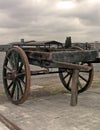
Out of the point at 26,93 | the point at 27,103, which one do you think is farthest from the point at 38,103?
the point at 26,93

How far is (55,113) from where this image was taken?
6730mm

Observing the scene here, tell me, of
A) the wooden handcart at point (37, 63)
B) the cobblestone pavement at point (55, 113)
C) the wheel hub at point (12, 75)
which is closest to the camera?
the cobblestone pavement at point (55, 113)

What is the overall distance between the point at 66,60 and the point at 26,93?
1222 mm

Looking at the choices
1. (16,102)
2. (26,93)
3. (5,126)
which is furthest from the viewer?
(16,102)

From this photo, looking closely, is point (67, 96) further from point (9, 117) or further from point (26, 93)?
point (9, 117)

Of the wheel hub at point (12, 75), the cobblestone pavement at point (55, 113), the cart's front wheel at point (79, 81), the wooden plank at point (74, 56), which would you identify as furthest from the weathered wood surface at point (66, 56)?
the cobblestone pavement at point (55, 113)

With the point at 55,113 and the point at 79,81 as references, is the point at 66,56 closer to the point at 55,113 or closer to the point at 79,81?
the point at 55,113

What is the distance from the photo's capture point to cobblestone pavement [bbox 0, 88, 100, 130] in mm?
5793

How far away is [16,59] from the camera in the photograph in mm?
7824

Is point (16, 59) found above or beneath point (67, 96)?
above

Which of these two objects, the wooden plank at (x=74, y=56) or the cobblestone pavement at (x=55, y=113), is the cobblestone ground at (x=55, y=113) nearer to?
the cobblestone pavement at (x=55, y=113)

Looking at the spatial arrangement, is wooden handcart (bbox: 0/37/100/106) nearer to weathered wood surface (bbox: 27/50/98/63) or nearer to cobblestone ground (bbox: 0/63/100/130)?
weathered wood surface (bbox: 27/50/98/63)

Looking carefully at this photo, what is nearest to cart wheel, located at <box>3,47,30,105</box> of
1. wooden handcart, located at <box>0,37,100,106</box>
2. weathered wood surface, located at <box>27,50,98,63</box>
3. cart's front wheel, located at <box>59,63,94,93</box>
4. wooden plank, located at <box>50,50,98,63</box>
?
wooden handcart, located at <box>0,37,100,106</box>

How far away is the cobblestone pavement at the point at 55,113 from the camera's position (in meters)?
5.79
